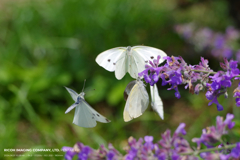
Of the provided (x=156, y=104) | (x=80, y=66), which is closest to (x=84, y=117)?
(x=156, y=104)

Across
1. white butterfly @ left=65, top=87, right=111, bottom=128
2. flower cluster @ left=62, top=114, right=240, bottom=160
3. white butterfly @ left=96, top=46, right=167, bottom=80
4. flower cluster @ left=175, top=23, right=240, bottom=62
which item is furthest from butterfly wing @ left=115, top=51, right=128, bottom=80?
flower cluster @ left=175, top=23, right=240, bottom=62

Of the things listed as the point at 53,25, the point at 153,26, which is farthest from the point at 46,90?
the point at 153,26

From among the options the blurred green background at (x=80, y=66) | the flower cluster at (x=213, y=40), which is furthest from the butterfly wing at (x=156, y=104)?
the flower cluster at (x=213, y=40)

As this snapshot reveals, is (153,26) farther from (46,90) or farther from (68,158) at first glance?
(68,158)

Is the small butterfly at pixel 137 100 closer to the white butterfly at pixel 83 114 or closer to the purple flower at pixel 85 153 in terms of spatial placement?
the white butterfly at pixel 83 114

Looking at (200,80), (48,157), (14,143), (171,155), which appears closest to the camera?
(171,155)

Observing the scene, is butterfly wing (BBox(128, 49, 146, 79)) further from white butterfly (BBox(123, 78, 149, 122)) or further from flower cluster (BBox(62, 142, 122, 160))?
flower cluster (BBox(62, 142, 122, 160))

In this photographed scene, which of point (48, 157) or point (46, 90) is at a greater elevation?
point (46, 90)
